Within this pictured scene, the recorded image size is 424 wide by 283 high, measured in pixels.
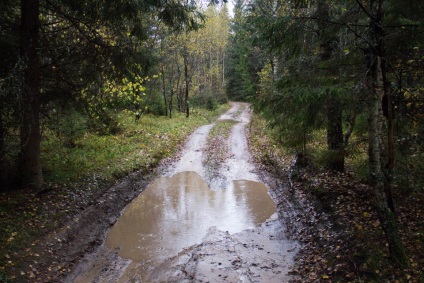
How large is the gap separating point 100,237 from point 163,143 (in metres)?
10.7

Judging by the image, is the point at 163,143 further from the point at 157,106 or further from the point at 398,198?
the point at 398,198

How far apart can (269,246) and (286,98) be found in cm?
386

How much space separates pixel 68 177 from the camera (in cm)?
1070

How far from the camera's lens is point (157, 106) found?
29.6m

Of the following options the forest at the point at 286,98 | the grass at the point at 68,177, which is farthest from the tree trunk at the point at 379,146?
the grass at the point at 68,177

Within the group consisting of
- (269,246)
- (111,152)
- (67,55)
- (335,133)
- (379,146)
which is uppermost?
(67,55)

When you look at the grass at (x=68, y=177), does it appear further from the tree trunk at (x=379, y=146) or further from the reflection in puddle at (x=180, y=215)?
the tree trunk at (x=379, y=146)

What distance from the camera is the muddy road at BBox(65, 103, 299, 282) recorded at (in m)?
6.75

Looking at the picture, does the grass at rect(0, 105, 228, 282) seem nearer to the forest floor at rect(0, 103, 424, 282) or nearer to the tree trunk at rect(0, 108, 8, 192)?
the forest floor at rect(0, 103, 424, 282)

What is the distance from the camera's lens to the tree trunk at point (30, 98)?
8305 millimetres

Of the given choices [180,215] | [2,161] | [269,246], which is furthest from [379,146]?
[2,161]

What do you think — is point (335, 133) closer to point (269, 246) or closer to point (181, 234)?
point (269, 246)

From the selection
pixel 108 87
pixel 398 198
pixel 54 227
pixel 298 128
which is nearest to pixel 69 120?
pixel 108 87

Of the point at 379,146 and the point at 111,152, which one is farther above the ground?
the point at 379,146
